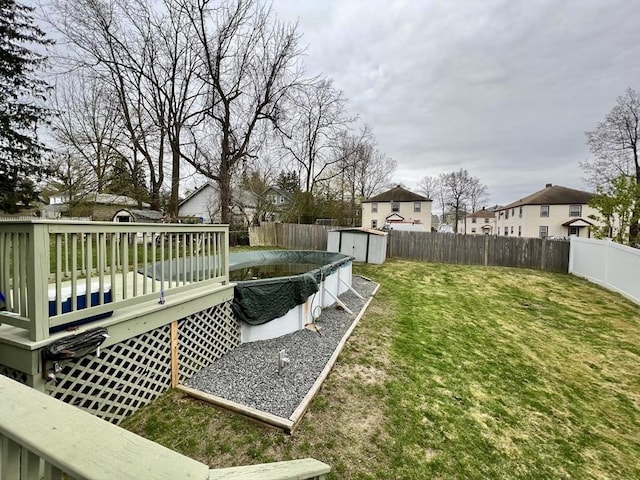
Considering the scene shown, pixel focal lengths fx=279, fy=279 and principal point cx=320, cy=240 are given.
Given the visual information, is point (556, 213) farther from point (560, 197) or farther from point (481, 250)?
point (481, 250)

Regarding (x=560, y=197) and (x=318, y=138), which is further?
(x=560, y=197)

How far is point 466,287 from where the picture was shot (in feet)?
31.0

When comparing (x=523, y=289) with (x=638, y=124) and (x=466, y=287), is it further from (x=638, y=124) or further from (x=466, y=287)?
(x=638, y=124)

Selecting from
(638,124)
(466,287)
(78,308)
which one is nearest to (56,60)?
(78,308)

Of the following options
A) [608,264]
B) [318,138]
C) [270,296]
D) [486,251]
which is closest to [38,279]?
[270,296]

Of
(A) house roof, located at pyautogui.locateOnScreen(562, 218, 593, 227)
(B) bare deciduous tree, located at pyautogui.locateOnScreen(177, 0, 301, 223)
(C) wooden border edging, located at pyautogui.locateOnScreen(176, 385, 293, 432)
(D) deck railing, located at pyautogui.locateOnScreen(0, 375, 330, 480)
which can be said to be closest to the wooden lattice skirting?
(C) wooden border edging, located at pyautogui.locateOnScreen(176, 385, 293, 432)

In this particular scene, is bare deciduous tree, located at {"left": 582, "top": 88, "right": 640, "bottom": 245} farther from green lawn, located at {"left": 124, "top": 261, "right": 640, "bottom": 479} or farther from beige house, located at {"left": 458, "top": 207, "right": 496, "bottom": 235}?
beige house, located at {"left": 458, "top": 207, "right": 496, "bottom": 235}

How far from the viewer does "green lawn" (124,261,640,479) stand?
270cm

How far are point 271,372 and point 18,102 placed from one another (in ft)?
65.7

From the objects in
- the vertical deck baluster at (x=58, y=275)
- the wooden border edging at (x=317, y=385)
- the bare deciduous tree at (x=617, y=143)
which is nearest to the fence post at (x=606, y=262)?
the wooden border edging at (x=317, y=385)

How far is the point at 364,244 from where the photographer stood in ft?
41.2

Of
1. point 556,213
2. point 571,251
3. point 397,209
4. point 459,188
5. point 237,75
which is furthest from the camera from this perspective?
point 459,188

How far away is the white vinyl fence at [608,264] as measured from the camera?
7.68m

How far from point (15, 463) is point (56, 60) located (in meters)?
16.8
